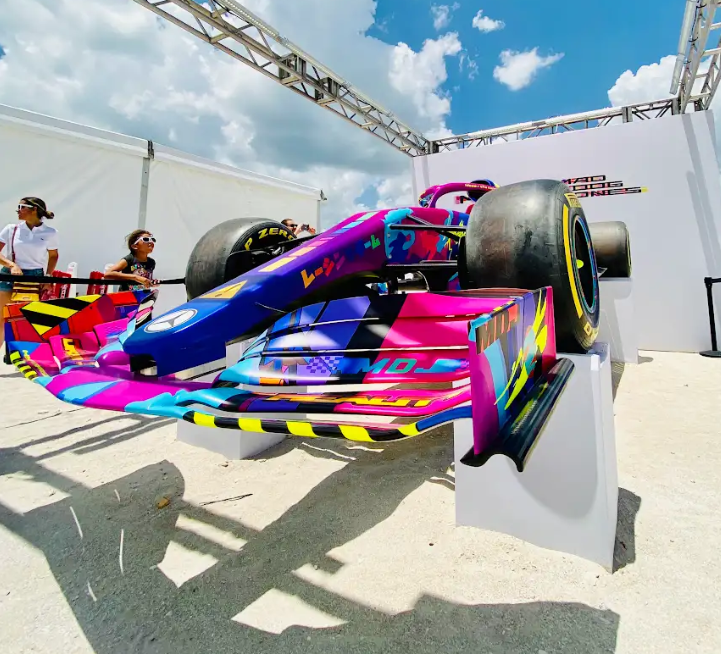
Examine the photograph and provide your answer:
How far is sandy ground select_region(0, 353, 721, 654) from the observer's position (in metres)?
0.97

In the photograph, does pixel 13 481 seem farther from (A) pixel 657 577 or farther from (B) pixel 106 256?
(B) pixel 106 256

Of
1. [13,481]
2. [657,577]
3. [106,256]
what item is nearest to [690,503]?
[657,577]

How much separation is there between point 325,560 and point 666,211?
5318 millimetres

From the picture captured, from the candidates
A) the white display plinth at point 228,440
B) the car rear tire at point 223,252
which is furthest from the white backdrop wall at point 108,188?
the white display plinth at point 228,440

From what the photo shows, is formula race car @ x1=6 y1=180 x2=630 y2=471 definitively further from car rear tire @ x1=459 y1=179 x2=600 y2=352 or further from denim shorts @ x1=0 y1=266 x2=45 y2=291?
denim shorts @ x1=0 y1=266 x2=45 y2=291

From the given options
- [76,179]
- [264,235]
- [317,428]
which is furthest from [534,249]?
[76,179]

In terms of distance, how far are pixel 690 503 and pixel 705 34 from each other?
471 centimetres

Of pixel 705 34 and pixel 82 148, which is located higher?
pixel 705 34

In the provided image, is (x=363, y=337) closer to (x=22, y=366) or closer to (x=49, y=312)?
(x=22, y=366)

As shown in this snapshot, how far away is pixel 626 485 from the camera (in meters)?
1.64

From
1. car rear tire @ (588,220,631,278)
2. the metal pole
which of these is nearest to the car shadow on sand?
car rear tire @ (588,220,631,278)

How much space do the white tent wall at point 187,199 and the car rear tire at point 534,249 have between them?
614 centimetres

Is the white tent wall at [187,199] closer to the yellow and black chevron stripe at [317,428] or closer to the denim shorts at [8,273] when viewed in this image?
the denim shorts at [8,273]

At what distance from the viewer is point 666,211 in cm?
468
